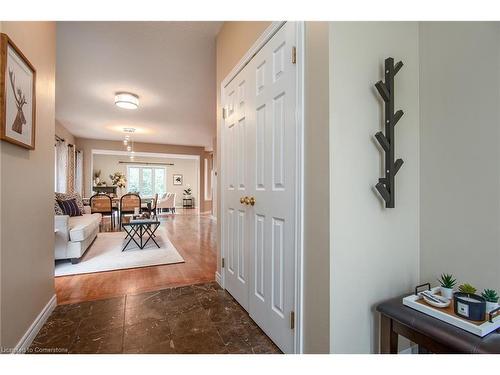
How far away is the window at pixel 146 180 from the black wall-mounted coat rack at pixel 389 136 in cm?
1168

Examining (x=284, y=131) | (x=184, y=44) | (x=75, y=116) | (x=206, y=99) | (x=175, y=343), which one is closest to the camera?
(x=284, y=131)

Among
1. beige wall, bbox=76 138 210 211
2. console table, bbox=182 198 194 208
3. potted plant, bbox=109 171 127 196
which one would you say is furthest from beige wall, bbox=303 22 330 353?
console table, bbox=182 198 194 208

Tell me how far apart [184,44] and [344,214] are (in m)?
2.82

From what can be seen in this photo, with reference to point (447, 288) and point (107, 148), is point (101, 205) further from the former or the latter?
point (447, 288)

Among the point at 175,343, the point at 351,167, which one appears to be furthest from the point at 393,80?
the point at 175,343

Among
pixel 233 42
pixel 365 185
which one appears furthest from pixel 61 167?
pixel 365 185

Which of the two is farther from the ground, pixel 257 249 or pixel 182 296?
pixel 257 249

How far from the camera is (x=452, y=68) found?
48.9 inches

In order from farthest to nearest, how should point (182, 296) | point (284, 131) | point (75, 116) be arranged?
point (75, 116) < point (182, 296) < point (284, 131)

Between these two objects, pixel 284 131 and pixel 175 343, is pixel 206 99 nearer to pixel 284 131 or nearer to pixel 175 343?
pixel 284 131

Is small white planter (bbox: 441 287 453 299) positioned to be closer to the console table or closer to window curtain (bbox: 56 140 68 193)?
window curtain (bbox: 56 140 68 193)

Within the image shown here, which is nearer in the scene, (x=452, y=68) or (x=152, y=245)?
(x=452, y=68)

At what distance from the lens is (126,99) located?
438cm

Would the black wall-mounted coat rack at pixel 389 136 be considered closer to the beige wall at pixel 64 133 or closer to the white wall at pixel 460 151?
the white wall at pixel 460 151
